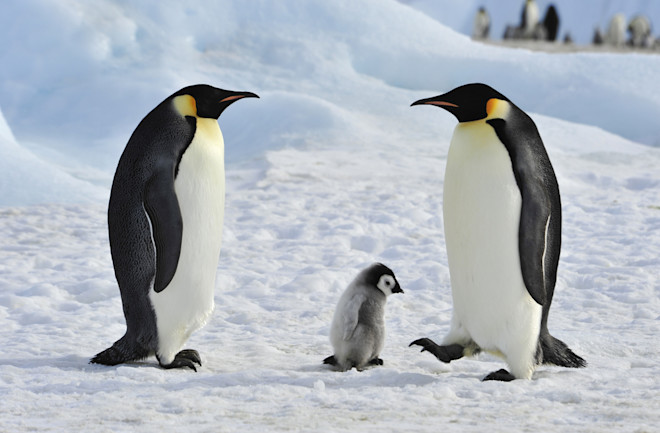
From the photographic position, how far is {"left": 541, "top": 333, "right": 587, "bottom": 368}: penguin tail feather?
3.21m

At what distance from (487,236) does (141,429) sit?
1329mm

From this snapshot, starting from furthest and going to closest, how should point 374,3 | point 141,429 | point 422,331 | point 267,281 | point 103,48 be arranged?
1. point 374,3
2. point 103,48
3. point 267,281
4. point 422,331
5. point 141,429

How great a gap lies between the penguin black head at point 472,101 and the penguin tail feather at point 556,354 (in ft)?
2.67

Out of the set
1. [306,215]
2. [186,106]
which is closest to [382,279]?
[186,106]

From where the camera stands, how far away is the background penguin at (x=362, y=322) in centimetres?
325

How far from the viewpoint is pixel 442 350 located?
322cm

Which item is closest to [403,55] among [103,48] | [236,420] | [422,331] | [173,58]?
[173,58]

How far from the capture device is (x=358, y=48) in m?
13.8

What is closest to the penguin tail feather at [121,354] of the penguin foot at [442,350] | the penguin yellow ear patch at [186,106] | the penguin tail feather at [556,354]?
the penguin yellow ear patch at [186,106]

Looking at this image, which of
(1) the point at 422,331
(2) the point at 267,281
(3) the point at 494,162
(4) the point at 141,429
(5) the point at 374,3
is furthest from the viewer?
(5) the point at 374,3

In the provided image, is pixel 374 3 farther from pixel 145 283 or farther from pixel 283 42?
pixel 145 283

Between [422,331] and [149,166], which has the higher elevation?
[149,166]

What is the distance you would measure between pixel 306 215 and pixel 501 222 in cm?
368

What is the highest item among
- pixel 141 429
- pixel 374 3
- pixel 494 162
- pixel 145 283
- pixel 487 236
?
pixel 374 3
